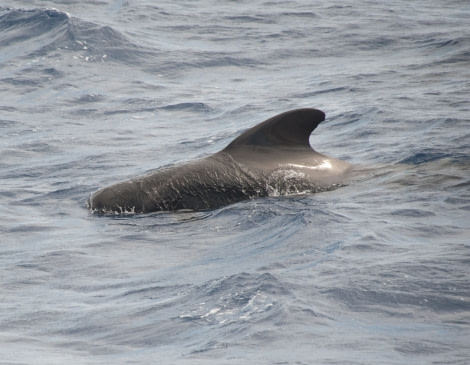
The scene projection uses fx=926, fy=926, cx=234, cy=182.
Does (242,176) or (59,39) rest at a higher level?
(242,176)

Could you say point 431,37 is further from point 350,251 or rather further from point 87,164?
point 350,251

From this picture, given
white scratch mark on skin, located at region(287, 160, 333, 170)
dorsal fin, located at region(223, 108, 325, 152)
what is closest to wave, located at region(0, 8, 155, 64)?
dorsal fin, located at region(223, 108, 325, 152)

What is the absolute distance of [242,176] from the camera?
11750 millimetres

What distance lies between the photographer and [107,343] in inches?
284

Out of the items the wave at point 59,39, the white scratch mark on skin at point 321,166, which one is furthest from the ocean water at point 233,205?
the white scratch mark on skin at point 321,166

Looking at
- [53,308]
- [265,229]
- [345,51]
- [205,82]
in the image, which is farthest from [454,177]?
[345,51]

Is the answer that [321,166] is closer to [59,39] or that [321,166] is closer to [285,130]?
[285,130]

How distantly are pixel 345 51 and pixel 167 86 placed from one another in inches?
195

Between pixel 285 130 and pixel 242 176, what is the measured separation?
34.6 inches

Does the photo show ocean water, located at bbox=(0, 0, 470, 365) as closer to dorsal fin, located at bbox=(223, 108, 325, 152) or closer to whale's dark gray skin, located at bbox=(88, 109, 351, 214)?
whale's dark gray skin, located at bbox=(88, 109, 351, 214)

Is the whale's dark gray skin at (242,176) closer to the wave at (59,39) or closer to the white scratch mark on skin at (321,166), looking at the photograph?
the white scratch mark on skin at (321,166)

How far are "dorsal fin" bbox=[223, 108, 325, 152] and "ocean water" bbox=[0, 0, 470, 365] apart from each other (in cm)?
92

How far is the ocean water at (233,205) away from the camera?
23.3 ft

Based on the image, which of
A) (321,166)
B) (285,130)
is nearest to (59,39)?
(285,130)
